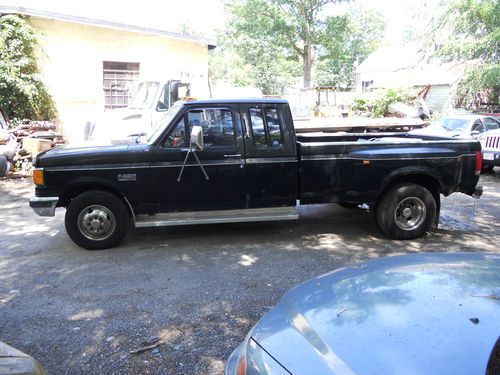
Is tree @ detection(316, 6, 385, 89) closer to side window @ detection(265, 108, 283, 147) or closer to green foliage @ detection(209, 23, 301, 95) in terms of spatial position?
green foliage @ detection(209, 23, 301, 95)

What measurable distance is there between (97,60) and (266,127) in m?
10.9

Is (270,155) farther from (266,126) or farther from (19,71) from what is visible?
(19,71)

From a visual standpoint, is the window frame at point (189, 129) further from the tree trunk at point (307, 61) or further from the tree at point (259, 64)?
the tree at point (259, 64)

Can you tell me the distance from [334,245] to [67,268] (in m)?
3.28

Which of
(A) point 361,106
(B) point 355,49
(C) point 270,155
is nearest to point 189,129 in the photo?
(C) point 270,155

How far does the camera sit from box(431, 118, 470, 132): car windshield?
1355cm

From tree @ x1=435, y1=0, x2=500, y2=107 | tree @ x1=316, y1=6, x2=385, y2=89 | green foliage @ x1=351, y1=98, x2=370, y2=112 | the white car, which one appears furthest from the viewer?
tree @ x1=316, y1=6, x2=385, y2=89

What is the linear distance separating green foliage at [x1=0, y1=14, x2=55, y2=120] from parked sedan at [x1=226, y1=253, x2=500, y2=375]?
44.3ft

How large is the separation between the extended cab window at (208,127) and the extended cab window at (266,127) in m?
0.30

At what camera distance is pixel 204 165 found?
19.3ft

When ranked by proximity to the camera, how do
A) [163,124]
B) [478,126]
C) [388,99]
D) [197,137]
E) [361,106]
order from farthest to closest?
[361,106] → [388,99] → [478,126] → [163,124] → [197,137]

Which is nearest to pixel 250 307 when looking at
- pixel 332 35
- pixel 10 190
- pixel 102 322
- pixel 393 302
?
pixel 102 322

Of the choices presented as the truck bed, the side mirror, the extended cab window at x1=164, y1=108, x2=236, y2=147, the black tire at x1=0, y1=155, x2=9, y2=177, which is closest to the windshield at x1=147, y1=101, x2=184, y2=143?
the extended cab window at x1=164, y1=108, x2=236, y2=147

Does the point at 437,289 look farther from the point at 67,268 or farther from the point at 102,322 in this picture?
the point at 67,268
